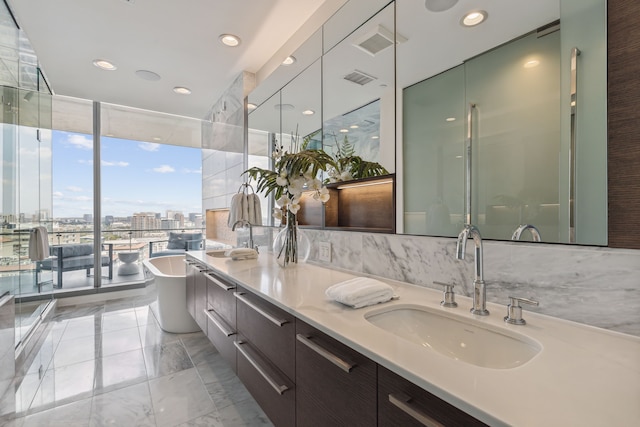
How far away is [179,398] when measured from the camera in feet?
6.38

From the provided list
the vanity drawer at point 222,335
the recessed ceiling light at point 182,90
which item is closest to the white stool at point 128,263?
the recessed ceiling light at point 182,90

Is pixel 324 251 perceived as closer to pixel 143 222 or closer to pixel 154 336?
pixel 154 336

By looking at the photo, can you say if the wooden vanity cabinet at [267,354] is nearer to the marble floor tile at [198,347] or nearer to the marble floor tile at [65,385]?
the marble floor tile at [198,347]

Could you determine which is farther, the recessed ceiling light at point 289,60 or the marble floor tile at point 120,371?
the recessed ceiling light at point 289,60

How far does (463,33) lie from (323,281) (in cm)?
130

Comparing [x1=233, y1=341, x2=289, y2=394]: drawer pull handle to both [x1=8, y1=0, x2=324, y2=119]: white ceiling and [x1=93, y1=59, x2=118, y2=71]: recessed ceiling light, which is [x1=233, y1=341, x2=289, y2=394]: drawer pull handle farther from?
[x1=93, y1=59, x2=118, y2=71]: recessed ceiling light

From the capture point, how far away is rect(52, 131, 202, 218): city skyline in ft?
13.4

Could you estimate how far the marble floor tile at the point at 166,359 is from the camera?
2.28m

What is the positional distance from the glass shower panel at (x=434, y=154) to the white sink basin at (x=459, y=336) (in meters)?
0.38

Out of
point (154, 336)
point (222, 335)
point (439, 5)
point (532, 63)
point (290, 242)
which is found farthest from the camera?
point (154, 336)

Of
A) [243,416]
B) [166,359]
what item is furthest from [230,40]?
[243,416]

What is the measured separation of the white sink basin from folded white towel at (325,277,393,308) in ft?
0.18

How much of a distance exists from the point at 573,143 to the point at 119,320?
418 centimetres

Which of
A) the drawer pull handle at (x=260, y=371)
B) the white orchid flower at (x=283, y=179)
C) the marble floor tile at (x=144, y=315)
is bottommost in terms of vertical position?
the marble floor tile at (x=144, y=315)
